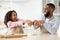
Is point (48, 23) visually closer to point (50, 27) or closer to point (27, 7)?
point (50, 27)

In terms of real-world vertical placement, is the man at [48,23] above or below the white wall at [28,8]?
below

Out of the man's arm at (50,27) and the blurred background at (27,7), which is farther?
the blurred background at (27,7)

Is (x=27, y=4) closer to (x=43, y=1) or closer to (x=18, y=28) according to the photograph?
(x=43, y=1)

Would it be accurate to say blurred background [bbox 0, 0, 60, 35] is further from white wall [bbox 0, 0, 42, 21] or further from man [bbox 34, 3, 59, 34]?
man [bbox 34, 3, 59, 34]

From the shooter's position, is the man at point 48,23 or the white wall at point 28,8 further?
the white wall at point 28,8

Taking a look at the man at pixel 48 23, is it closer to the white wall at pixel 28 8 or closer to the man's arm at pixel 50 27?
the man's arm at pixel 50 27

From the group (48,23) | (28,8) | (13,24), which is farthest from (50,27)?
(28,8)

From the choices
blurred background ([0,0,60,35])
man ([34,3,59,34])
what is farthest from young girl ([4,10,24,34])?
blurred background ([0,0,60,35])

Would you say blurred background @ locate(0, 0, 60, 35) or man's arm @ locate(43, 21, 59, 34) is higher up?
blurred background @ locate(0, 0, 60, 35)

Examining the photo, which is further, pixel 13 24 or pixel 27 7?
pixel 27 7

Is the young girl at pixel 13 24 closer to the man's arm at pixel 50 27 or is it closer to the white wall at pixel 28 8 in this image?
the man's arm at pixel 50 27

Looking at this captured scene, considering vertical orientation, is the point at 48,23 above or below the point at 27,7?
below

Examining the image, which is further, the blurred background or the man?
the blurred background

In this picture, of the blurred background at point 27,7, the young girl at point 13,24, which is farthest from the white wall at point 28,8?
the young girl at point 13,24
